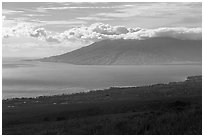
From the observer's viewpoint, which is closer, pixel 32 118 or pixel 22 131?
pixel 22 131

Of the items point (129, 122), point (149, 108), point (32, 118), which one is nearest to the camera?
point (129, 122)

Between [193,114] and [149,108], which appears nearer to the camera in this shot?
[193,114]

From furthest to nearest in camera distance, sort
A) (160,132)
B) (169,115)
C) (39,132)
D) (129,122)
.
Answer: (169,115), (129,122), (39,132), (160,132)

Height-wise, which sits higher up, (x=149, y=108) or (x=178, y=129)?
(x=178, y=129)

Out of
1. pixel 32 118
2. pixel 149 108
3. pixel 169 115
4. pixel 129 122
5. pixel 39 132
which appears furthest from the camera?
pixel 149 108

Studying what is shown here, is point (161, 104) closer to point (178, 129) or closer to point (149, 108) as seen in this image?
point (149, 108)

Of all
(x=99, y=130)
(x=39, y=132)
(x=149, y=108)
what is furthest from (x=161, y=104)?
(x=39, y=132)

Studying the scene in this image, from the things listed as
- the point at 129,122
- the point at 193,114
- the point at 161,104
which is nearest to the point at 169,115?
the point at 193,114

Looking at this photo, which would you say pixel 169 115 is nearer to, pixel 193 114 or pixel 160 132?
pixel 193 114

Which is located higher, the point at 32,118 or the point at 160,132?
the point at 160,132
